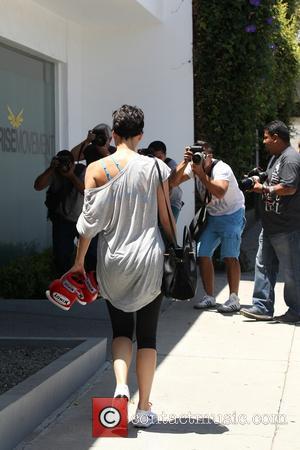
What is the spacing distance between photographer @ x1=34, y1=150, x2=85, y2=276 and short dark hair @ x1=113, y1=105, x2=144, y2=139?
3425 mm

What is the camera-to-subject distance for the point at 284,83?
16.4 meters

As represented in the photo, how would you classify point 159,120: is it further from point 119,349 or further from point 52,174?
point 119,349

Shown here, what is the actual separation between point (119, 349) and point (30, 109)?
5556mm

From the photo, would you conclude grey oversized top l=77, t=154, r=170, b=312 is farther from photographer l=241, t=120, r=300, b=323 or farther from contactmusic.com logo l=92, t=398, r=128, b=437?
photographer l=241, t=120, r=300, b=323

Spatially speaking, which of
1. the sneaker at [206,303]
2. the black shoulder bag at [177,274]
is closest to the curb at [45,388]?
the black shoulder bag at [177,274]

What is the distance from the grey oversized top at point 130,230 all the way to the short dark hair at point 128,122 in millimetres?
179

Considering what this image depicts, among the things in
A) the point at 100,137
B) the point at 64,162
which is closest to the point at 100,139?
the point at 100,137

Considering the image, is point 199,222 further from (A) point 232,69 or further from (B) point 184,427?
(A) point 232,69

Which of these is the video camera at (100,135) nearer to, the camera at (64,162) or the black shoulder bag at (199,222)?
the camera at (64,162)

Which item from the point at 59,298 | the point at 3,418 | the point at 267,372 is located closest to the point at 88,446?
the point at 3,418

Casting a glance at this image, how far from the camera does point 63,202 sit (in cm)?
837

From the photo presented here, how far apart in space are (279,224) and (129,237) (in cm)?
317

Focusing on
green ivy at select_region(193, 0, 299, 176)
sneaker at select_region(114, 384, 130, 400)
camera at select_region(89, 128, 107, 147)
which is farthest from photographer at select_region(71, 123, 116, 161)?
sneaker at select_region(114, 384, 130, 400)

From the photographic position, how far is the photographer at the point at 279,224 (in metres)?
7.47
